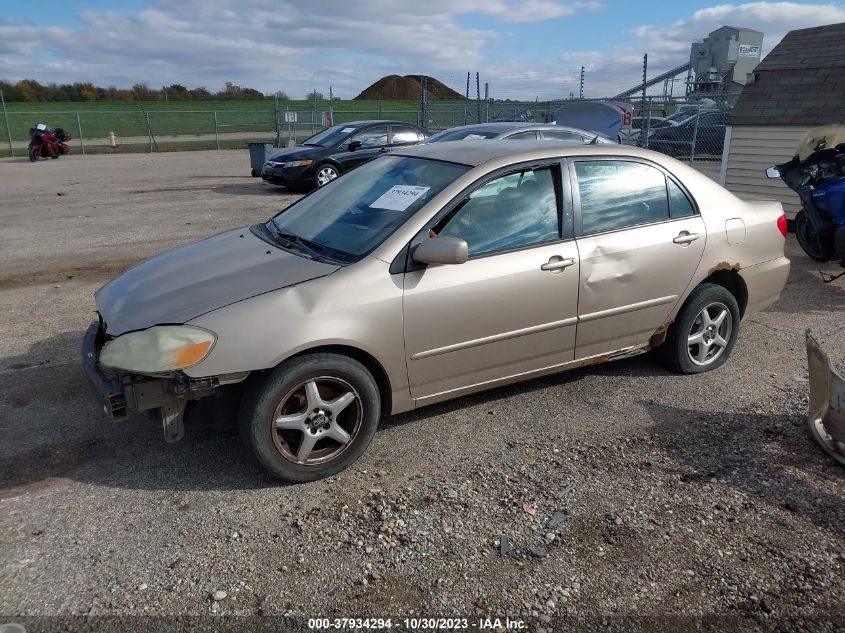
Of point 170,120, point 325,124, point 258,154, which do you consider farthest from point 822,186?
point 170,120

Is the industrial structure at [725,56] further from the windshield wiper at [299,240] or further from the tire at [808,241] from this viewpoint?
the windshield wiper at [299,240]

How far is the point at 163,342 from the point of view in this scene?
3277 millimetres

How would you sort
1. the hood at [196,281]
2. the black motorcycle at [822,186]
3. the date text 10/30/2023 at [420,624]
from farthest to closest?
1. the black motorcycle at [822,186]
2. the hood at [196,281]
3. the date text 10/30/2023 at [420,624]

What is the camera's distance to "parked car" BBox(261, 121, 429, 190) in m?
14.9

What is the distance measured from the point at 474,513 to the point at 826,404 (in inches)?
83.4

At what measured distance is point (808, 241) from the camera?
8312 mm

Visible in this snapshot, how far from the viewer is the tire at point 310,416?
3.36 meters

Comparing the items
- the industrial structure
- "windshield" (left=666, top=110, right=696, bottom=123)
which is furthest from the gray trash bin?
the industrial structure

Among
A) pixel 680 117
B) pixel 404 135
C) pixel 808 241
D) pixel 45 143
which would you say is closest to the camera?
A: pixel 808 241

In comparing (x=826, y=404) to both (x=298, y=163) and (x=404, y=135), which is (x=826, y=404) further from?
(x=404, y=135)

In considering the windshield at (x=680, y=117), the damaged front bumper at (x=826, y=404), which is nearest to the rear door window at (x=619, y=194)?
the damaged front bumper at (x=826, y=404)

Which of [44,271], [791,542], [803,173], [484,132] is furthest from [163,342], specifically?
[484,132]

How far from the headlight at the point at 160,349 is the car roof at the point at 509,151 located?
188 centimetres

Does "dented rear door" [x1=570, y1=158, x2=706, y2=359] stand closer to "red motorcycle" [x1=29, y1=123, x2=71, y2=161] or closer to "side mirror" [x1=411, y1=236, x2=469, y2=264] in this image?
"side mirror" [x1=411, y1=236, x2=469, y2=264]
